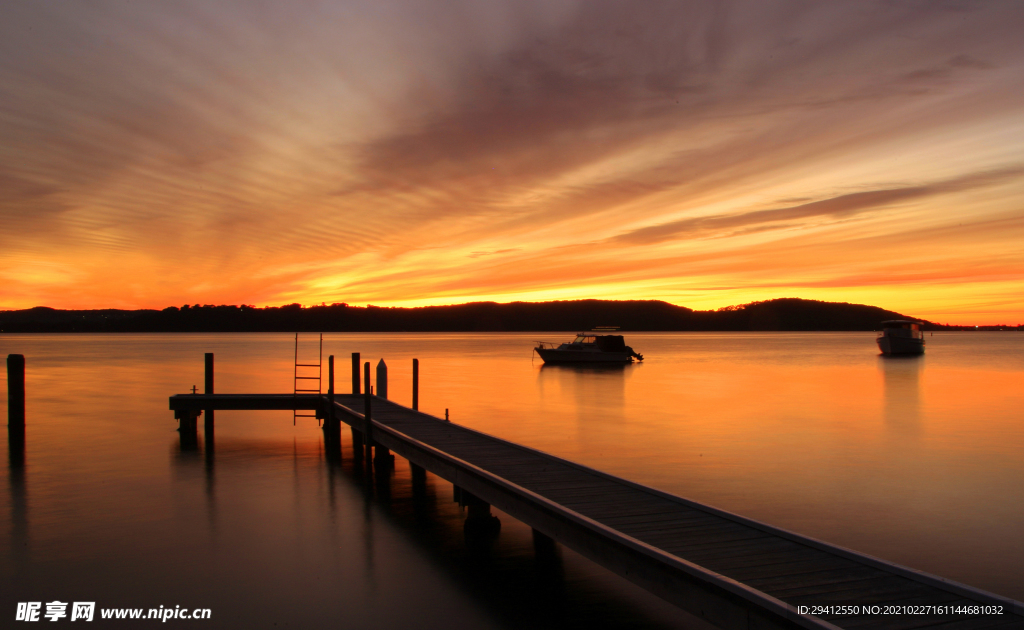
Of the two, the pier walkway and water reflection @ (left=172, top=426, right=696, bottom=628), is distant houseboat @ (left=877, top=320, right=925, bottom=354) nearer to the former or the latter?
water reflection @ (left=172, top=426, right=696, bottom=628)

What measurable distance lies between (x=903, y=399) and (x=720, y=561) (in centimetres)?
3124

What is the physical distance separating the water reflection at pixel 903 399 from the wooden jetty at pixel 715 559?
58.6ft

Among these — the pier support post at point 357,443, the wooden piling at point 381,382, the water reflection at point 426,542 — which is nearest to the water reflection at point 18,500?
the water reflection at point 426,542

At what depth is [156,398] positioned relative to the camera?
30625mm

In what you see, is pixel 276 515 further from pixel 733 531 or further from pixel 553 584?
pixel 733 531

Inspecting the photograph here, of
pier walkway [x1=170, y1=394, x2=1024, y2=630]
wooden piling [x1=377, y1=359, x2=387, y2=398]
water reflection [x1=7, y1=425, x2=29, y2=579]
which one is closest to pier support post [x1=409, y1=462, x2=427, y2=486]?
pier walkway [x1=170, y1=394, x2=1024, y2=630]

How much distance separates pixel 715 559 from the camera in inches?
232

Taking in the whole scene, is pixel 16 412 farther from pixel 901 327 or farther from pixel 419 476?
pixel 901 327

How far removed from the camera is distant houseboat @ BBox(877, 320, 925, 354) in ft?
240

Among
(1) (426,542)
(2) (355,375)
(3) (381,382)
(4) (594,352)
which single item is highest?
(2) (355,375)

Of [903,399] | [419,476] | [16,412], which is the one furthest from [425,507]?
[903,399]

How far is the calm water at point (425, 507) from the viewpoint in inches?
308

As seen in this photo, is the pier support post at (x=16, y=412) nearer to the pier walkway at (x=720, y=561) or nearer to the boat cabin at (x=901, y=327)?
the pier walkway at (x=720, y=561)

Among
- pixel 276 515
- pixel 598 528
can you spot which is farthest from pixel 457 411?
pixel 598 528
